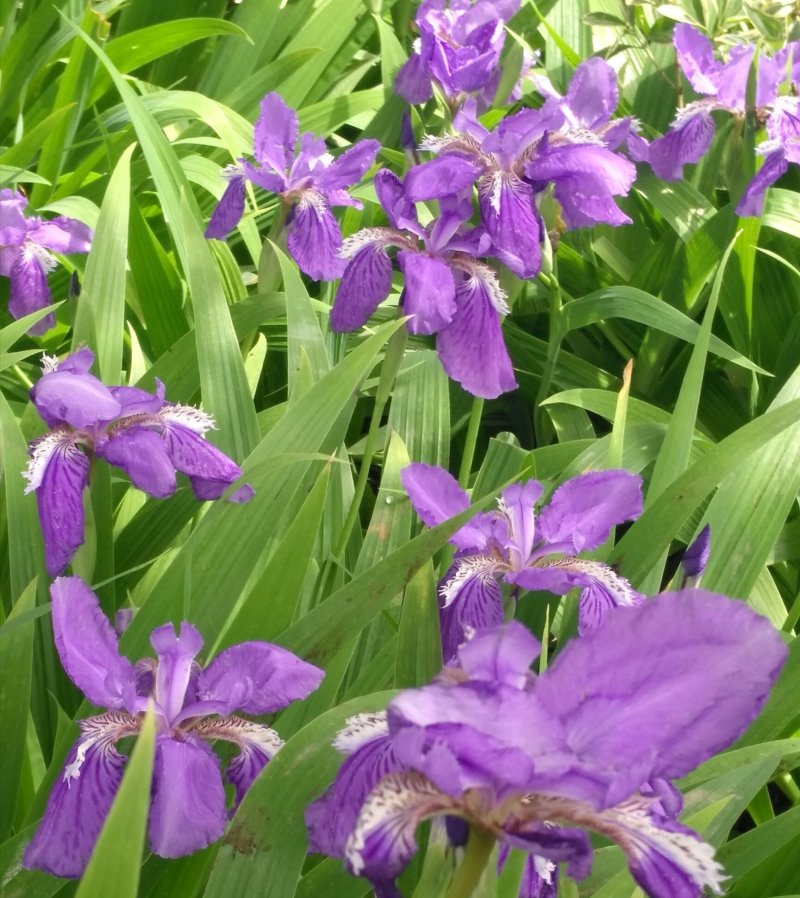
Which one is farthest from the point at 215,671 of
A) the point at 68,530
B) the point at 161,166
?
the point at 161,166

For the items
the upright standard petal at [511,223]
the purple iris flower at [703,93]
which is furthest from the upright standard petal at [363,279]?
the purple iris flower at [703,93]

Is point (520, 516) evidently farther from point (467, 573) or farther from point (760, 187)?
point (760, 187)

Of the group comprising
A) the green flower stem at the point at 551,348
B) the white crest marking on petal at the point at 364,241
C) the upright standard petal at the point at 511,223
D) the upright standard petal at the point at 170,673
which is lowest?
the green flower stem at the point at 551,348

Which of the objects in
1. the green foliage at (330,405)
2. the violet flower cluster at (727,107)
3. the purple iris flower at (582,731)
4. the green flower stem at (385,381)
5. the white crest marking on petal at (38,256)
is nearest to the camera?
the purple iris flower at (582,731)

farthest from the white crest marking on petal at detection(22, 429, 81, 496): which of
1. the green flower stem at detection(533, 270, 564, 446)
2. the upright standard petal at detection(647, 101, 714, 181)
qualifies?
the upright standard petal at detection(647, 101, 714, 181)

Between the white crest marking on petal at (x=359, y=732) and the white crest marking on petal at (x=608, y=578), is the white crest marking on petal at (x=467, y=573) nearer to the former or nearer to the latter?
the white crest marking on petal at (x=608, y=578)

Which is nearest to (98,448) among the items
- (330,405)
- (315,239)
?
(330,405)
